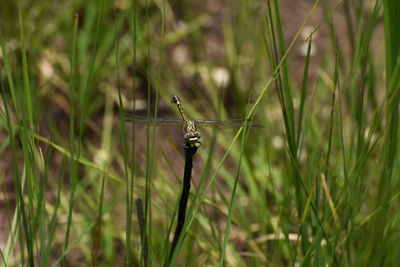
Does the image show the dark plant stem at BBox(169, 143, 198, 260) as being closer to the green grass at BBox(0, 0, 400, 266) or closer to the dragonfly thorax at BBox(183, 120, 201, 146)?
the dragonfly thorax at BBox(183, 120, 201, 146)

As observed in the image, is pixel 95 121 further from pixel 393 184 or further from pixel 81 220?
pixel 393 184

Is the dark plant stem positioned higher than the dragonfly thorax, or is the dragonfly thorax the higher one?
the dragonfly thorax

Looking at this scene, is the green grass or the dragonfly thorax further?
the green grass

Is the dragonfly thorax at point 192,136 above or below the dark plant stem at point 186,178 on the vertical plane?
above

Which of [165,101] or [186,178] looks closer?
[186,178]

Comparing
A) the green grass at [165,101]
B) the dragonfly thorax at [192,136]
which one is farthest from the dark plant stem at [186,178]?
the green grass at [165,101]

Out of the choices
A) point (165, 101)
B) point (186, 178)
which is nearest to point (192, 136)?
point (186, 178)

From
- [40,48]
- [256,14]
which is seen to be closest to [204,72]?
[256,14]

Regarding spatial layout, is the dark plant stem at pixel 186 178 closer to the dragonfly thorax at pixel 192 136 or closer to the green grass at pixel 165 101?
the dragonfly thorax at pixel 192 136

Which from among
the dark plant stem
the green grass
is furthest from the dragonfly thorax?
the green grass

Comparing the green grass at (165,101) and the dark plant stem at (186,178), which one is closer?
the dark plant stem at (186,178)

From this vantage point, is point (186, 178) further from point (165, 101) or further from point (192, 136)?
point (165, 101)
